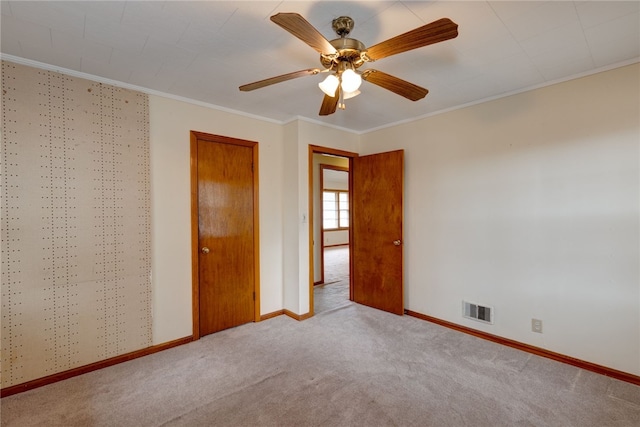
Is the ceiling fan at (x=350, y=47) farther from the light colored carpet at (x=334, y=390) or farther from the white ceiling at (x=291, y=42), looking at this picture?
the light colored carpet at (x=334, y=390)

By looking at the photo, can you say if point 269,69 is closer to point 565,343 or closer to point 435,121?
point 435,121

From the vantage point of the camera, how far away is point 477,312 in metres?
3.12

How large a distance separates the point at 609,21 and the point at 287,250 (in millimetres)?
3358

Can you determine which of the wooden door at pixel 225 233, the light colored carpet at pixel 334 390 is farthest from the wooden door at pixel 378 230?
the wooden door at pixel 225 233

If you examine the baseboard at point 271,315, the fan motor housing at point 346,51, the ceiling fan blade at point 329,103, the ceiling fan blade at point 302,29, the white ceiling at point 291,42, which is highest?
the white ceiling at point 291,42

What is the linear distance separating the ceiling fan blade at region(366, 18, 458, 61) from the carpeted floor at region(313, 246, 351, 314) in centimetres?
315

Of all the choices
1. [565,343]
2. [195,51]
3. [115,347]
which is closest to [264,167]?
[195,51]

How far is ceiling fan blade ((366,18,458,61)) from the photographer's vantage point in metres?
1.29

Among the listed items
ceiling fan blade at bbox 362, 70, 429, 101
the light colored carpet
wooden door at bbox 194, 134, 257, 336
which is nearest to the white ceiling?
ceiling fan blade at bbox 362, 70, 429, 101

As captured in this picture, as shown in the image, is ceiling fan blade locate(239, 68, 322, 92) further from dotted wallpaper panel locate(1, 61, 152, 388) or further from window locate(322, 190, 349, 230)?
window locate(322, 190, 349, 230)

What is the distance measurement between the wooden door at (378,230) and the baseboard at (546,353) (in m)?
0.60

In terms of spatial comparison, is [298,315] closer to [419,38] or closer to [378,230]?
[378,230]

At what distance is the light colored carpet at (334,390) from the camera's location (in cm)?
191

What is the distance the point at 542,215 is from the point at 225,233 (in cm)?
319
